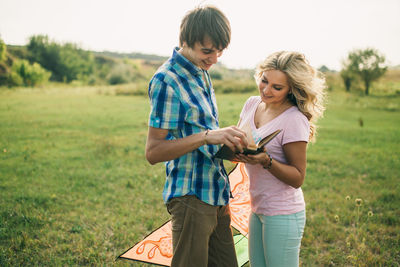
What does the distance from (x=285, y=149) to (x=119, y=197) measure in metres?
4.08

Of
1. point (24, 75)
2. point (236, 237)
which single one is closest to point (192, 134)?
point (236, 237)

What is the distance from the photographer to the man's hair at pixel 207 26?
173 centimetres

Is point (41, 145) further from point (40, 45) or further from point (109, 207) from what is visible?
point (40, 45)

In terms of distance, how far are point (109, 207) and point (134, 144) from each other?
4.19 metres

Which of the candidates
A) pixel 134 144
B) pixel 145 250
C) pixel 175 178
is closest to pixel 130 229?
pixel 145 250

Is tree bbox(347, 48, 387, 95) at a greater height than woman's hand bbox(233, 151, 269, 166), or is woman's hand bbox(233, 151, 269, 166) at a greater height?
tree bbox(347, 48, 387, 95)

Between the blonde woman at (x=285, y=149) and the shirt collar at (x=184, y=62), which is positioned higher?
the shirt collar at (x=184, y=62)

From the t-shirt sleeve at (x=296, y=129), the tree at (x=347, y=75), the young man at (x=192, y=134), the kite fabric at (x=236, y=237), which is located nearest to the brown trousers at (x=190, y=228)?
the young man at (x=192, y=134)

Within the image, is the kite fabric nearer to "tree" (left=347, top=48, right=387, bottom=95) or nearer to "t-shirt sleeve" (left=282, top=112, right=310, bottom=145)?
"t-shirt sleeve" (left=282, top=112, right=310, bottom=145)

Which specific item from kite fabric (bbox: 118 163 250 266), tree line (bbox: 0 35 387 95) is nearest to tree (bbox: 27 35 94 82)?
tree line (bbox: 0 35 387 95)

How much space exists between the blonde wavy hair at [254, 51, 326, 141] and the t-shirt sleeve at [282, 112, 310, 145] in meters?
0.14

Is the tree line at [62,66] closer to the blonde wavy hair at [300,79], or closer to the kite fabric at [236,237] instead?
the kite fabric at [236,237]

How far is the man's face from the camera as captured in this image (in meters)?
1.79

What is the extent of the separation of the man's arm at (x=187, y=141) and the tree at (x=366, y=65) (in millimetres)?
29618
